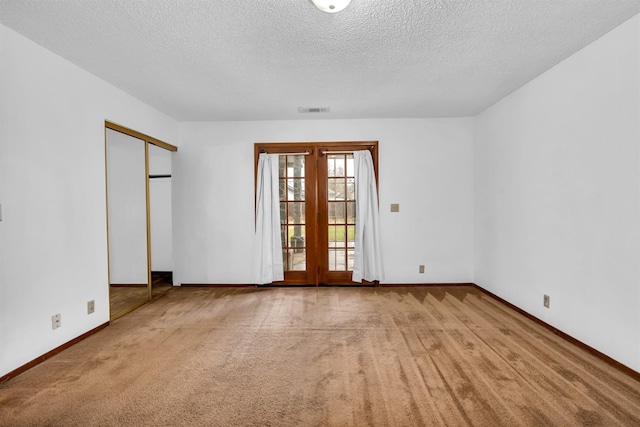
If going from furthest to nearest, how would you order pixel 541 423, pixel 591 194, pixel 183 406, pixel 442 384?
pixel 591 194 → pixel 442 384 → pixel 183 406 → pixel 541 423

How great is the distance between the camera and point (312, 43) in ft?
8.22

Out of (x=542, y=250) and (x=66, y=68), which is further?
(x=542, y=250)

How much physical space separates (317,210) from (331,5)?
10.3 ft

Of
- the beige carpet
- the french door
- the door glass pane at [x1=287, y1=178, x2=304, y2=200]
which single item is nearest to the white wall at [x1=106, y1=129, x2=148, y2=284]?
the beige carpet

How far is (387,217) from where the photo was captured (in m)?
4.76

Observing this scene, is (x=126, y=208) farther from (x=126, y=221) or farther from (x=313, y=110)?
(x=313, y=110)

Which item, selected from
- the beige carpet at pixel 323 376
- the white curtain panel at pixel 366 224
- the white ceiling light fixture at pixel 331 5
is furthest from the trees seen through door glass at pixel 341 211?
the white ceiling light fixture at pixel 331 5

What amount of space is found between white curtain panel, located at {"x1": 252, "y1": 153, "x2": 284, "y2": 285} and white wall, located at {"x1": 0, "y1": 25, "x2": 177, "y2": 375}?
1931 mm

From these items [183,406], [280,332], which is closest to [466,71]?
[280,332]

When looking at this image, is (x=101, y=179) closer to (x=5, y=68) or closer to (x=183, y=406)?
(x=5, y=68)

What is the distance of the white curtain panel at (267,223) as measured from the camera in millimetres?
4691

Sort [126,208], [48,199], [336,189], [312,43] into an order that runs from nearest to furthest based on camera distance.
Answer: [312,43] < [48,199] < [126,208] < [336,189]

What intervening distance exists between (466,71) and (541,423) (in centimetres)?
290

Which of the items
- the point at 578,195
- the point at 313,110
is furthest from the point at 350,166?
the point at 578,195
